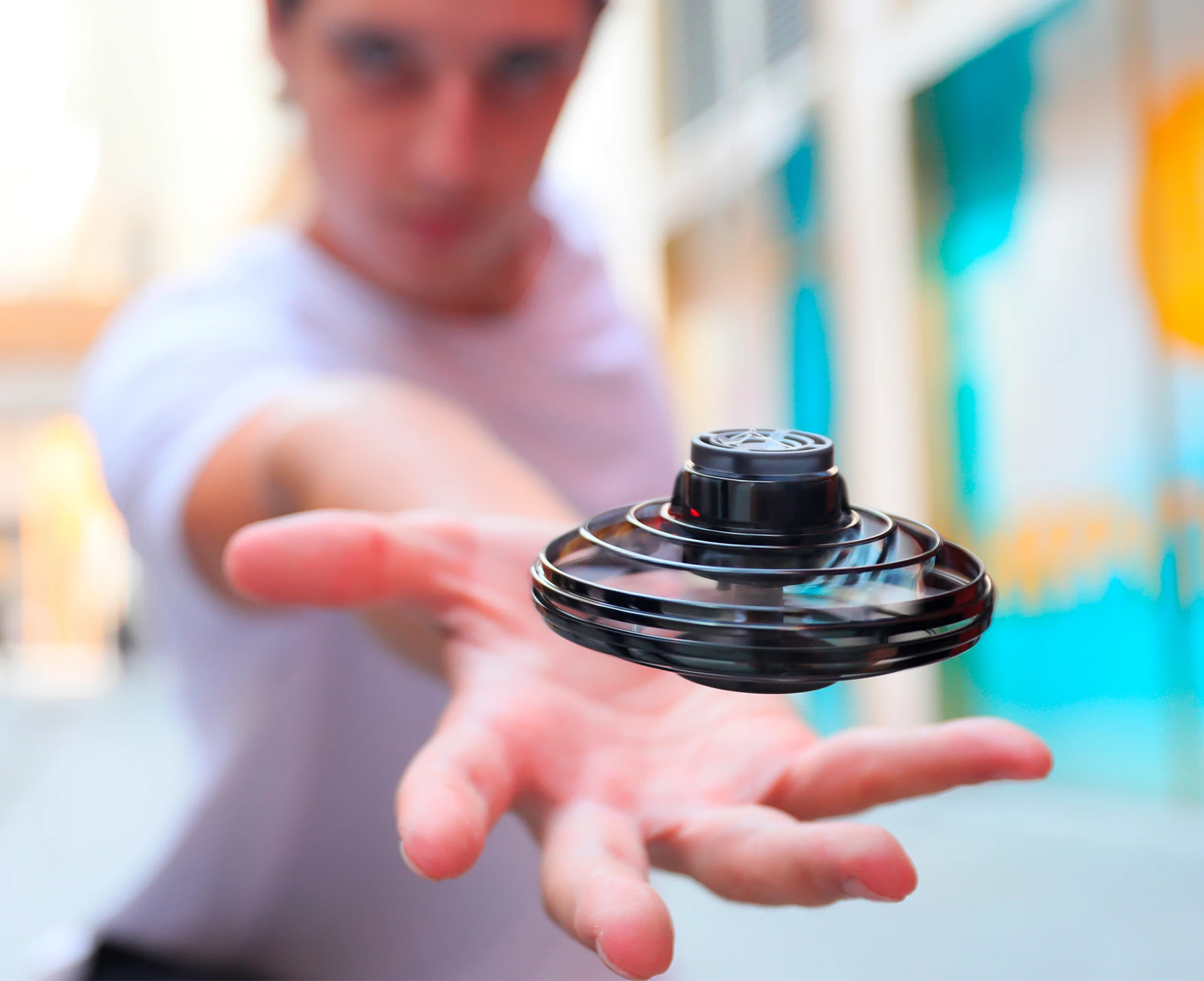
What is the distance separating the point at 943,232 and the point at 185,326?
58 centimetres

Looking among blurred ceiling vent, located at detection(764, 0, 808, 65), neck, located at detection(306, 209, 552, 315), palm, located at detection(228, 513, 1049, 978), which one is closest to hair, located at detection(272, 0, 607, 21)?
neck, located at detection(306, 209, 552, 315)

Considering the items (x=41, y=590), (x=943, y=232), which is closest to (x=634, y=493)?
(x=943, y=232)

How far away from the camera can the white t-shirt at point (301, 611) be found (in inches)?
14.2

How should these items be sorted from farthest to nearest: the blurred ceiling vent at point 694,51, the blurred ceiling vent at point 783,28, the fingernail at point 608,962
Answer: the blurred ceiling vent at point 694,51 < the blurred ceiling vent at point 783,28 < the fingernail at point 608,962

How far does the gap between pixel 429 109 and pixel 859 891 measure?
14.3 inches

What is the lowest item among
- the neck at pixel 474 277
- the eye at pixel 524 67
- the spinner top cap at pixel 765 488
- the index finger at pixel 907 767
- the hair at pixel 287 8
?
Answer: the index finger at pixel 907 767

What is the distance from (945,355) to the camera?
0.72m

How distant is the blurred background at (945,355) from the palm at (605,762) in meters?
0.02

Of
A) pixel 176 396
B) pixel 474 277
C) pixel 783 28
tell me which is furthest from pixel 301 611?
pixel 783 28

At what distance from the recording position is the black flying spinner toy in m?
0.18

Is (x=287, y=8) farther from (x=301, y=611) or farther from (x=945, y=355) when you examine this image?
(x=945, y=355)

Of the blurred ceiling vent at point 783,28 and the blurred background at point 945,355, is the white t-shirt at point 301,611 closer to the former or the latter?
the blurred background at point 945,355

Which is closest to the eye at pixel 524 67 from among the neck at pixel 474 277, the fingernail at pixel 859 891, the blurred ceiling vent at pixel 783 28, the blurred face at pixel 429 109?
the blurred face at pixel 429 109

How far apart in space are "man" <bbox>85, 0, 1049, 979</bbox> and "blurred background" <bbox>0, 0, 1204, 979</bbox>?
25mm
